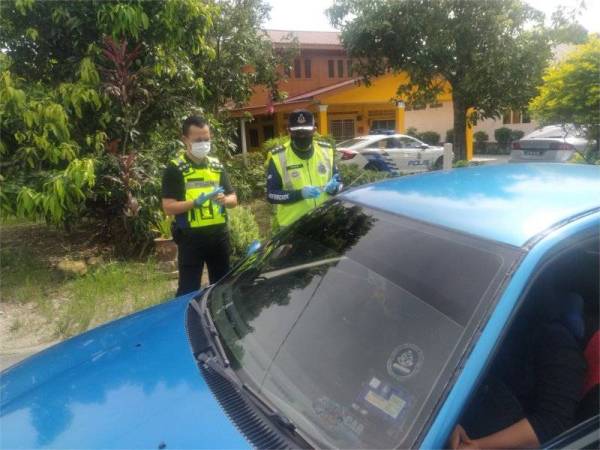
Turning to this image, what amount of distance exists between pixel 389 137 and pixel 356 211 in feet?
40.4

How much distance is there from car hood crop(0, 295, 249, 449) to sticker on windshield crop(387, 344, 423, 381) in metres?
0.49

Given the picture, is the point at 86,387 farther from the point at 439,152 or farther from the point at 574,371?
the point at 439,152

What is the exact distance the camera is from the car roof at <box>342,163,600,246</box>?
1525 millimetres

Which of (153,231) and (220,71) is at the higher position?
(220,71)

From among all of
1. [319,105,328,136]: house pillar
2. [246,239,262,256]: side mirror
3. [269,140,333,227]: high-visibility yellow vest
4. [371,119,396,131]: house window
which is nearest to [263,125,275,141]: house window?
[319,105,328,136]: house pillar

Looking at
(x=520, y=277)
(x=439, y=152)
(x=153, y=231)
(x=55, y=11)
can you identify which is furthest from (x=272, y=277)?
(x=439, y=152)

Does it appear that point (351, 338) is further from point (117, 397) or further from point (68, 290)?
point (68, 290)

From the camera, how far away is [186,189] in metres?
3.06

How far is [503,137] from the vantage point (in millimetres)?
23594

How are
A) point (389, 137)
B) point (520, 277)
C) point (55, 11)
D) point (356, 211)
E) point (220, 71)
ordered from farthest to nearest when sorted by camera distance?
point (389, 137) → point (220, 71) → point (55, 11) → point (356, 211) → point (520, 277)

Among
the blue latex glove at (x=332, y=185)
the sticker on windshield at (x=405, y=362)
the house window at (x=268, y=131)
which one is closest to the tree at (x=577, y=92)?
the blue latex glove at (x=332, y=185)

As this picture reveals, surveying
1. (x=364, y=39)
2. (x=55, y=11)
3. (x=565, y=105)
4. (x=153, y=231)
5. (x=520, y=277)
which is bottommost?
(x=153, y=231)

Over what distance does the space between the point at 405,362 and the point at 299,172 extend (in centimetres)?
212

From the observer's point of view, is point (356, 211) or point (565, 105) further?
point (565, 105)
